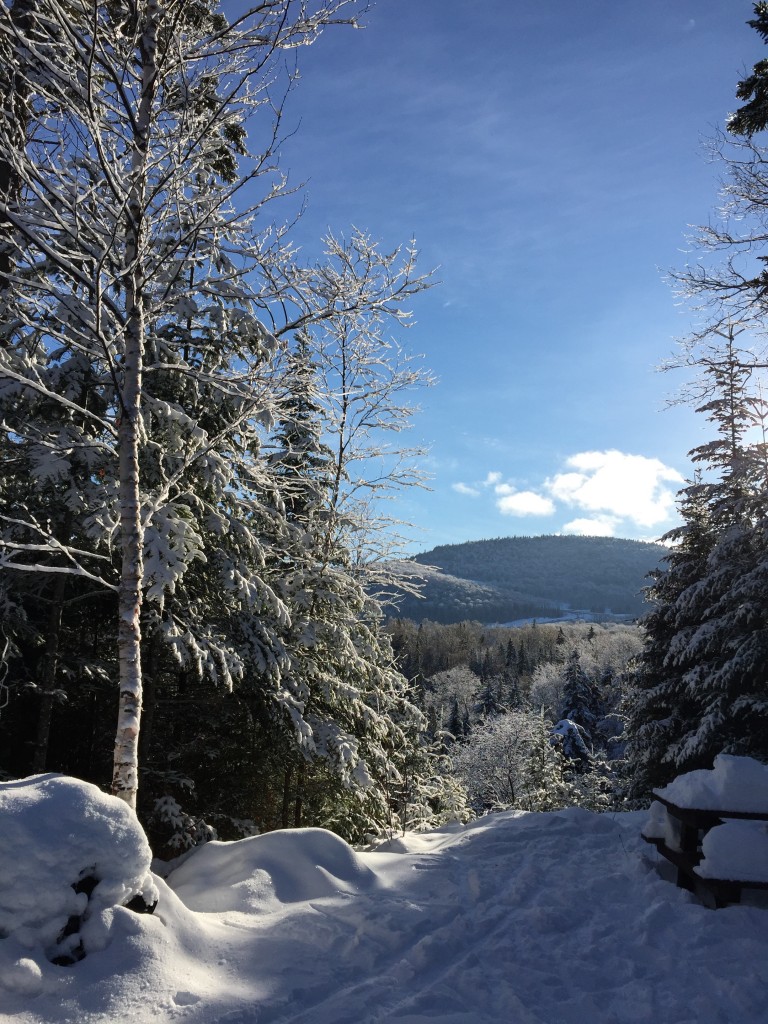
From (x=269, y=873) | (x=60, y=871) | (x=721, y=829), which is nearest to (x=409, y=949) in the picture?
(x=269, y=873)

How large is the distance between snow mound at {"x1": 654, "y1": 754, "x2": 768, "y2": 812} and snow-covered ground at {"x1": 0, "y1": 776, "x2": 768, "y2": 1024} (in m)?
0.72

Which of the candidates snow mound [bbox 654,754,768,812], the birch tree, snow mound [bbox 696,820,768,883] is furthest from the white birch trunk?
snow mound [bbox 654,754,768,812]

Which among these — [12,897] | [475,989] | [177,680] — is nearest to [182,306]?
[177,680]

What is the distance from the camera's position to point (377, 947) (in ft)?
14.1

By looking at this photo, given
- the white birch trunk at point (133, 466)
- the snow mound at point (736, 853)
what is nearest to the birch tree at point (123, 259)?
the white birch trunk at point (133, 466)

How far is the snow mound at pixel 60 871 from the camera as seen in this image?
3.44 meters

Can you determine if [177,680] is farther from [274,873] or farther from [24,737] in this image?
[274,873]

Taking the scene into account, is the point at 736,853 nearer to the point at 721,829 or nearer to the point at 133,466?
the point at 721,829

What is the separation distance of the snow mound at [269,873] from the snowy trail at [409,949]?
0.02 m

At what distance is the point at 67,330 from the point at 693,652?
1280 centimetres

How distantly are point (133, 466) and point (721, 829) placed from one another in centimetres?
590

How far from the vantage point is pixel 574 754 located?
1259 inches

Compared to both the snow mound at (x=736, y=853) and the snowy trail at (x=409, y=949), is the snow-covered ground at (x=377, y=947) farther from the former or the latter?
the snow mound at (x=736, y=853)

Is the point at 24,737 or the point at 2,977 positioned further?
the point at 24,737
